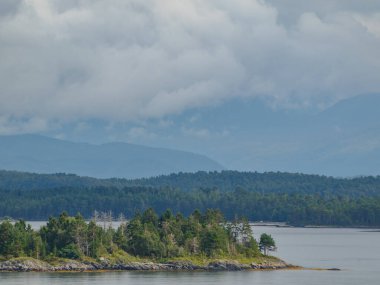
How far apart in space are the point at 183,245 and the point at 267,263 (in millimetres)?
11187

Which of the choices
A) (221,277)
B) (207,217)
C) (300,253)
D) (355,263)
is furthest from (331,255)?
(221,277)

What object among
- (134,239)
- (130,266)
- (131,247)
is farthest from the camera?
(131,247)

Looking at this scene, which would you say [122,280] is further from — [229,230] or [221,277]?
[229,230]

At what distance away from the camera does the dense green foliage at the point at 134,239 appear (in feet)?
468

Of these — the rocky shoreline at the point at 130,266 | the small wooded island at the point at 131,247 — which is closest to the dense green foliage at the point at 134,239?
the small wooded island at the point at 131,247

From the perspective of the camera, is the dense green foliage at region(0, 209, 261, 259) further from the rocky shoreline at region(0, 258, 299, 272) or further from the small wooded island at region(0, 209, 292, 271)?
the rocky shoreline at region(0, 258, 299, 272)

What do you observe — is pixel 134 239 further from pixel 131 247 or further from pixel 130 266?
pixel 130 266

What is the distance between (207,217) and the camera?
16012cm

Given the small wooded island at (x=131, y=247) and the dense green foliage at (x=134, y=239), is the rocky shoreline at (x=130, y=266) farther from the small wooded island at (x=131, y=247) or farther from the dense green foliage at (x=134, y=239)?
the dense green foliage at (x=134, y=239)

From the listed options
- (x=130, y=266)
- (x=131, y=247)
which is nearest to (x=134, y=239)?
(x=131, y=247)

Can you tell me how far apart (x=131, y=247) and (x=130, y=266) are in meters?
4.47

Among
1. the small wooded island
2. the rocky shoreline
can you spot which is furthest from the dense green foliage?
the rocky shoreline

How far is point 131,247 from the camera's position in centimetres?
14838

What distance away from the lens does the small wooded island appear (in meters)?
142
